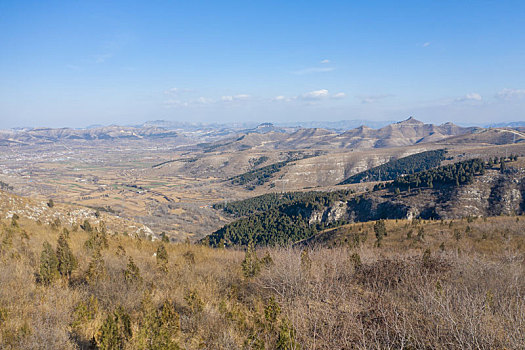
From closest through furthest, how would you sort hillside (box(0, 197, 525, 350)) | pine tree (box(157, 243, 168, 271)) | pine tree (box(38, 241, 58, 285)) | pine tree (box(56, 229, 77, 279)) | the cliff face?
hillside (box(0, 197, 525, 350)) < pine tree (box(38, 241, 58, 285)) < pine tree (box(56, 229, 77, 279)) < pine tree (box(157, 243, 168, 271)) < the cliff face

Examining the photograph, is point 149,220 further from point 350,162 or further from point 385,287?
point 350,162

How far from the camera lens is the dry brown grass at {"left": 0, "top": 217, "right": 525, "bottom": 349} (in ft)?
26.8

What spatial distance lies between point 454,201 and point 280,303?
70742mm

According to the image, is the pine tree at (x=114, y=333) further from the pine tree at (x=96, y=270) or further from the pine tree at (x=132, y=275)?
the pine tree at (x=96, y=270)

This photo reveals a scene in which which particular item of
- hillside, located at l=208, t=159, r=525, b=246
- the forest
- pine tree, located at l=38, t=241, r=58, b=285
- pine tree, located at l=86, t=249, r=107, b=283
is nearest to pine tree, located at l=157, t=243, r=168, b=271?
pine tree, located at l=86, t=249, r=107, b=283

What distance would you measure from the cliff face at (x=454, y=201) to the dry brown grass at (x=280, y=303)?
55.5 metres

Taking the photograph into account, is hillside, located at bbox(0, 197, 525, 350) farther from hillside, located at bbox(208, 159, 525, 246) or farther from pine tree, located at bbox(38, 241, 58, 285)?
hillside, located at bbox(208, 159, 525, 246)

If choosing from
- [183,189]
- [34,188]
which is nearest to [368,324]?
[183,189]

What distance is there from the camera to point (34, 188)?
160500mm

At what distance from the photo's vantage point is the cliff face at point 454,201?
6391 cm

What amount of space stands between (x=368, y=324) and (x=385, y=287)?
15.8ft

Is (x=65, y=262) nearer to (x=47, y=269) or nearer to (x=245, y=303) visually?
(x=47, y=269)

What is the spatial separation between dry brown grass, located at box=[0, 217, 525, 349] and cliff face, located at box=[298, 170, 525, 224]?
55499 millimetres

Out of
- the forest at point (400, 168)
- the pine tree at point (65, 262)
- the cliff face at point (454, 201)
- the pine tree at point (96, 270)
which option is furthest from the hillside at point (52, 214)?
the forest at point (400, 168)
